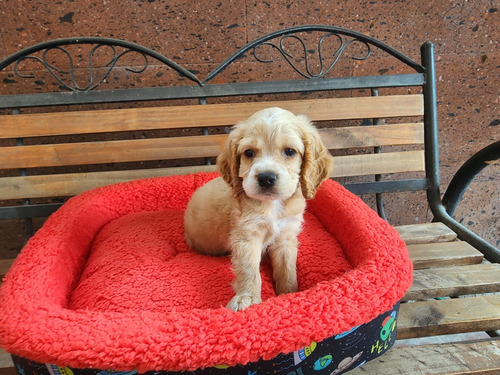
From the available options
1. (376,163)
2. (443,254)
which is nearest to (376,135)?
(376,163)

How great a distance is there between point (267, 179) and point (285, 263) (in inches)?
18.7

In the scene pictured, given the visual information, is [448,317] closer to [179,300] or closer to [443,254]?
[443,254]

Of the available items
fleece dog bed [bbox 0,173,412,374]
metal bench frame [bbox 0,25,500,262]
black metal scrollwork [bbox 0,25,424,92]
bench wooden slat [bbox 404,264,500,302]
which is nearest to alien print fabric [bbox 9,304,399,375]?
fleece dog bed [bbox 0,173,412,374]

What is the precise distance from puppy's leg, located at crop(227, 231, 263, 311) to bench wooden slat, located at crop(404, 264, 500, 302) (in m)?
0.73

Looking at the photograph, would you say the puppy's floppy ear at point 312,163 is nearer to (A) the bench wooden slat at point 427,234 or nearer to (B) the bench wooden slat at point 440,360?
(B) the bench wooden slat at point 440,360

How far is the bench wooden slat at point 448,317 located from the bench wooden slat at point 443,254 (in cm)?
30

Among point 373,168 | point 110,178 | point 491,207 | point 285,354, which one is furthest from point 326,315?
point 491,207

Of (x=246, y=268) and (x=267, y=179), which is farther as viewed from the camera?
(x=246, y=268)

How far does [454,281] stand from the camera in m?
1.72

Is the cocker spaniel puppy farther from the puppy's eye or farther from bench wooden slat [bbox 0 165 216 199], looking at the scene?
bench wooden slat [bbox 0 165 216 199]

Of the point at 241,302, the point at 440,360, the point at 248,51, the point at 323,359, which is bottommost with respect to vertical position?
the point at 440,360

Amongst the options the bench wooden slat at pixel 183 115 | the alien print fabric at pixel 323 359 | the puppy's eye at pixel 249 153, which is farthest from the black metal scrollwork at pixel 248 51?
the alien print fabric at pixel 323 359

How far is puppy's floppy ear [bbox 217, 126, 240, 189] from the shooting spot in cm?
155

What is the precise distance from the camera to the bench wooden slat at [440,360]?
1.25m
